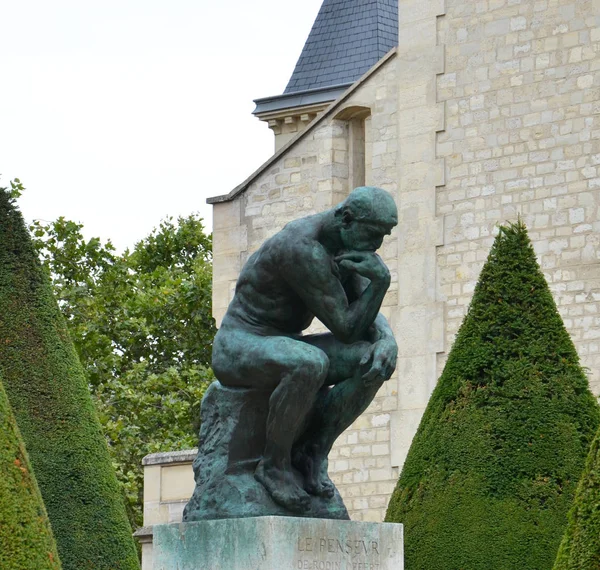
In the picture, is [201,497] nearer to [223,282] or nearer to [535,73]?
[535,73]

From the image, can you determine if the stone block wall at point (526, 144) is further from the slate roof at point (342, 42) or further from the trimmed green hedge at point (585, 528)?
the slate roof at point (342, 42)

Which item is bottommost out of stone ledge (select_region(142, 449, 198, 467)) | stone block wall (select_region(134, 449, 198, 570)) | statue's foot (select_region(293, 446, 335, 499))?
stone block wall (select_region(134, 449, 198, 570))

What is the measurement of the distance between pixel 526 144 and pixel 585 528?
8.69 meters

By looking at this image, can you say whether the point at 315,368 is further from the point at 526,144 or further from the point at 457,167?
the point at 457,167

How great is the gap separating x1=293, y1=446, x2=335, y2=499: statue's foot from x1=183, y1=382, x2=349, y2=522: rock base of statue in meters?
0.03

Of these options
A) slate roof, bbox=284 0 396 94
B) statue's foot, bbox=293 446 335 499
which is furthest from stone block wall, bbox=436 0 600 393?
slate roof, bbox=284 0 396 94

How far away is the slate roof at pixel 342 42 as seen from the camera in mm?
27141

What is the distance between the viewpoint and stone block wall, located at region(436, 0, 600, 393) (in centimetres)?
1669

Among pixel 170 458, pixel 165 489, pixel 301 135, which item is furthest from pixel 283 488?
pixel 301 135

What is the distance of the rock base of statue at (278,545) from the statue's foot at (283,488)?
16 cm

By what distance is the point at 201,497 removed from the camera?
310 inches

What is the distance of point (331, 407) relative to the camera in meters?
7.88

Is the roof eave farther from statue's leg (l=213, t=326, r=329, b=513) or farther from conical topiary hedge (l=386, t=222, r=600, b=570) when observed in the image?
statue's leg (l=213, t=326, r=329, b=513)

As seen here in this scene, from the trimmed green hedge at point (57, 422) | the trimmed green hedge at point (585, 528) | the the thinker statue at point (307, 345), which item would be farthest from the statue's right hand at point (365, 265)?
the trimmed green hedge at point (57, 422)
